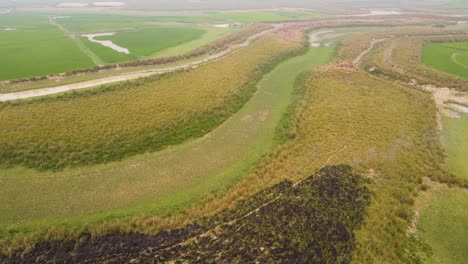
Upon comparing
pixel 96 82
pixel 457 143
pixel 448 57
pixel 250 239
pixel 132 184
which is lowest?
pixel 250 239

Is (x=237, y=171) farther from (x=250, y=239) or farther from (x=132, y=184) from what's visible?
(x=132, y=184)

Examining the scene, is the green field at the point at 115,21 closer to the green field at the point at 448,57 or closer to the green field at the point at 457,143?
the green field at the point at 448,57

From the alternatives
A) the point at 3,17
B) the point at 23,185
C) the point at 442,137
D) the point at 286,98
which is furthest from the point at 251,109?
the point at 3,17

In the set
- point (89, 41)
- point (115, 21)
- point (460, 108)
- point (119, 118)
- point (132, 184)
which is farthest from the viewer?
point (115, 21)

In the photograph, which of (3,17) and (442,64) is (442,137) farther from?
(3,17)

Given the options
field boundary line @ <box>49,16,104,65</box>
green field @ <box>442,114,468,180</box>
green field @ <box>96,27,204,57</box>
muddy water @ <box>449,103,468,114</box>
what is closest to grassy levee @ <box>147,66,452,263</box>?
green field @ <box>442,114,468,180</box>

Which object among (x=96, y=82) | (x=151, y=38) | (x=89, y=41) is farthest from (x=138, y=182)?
(x=151, y=38)
